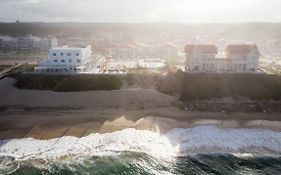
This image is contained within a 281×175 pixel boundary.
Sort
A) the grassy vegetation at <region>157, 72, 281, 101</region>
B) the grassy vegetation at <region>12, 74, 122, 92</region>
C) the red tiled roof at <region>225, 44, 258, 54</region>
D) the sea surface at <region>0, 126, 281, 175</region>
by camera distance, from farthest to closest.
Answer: the red tiled roof at <region>225, 44, 258, 54</region>, the grassy vegetation at <region>12, 74, 122, 92</region>, the grassy vegetation at <region>157, 72, 281, 101</region>, the sea surface at <region>0, 126, 281, 175</region>

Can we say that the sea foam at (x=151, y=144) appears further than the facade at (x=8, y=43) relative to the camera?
No

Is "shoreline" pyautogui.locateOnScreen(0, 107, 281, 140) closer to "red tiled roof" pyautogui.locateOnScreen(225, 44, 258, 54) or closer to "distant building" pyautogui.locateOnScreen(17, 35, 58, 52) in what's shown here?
"red tiled roof" pyautogui.locateOnScreen(225, 44, 258, 54)

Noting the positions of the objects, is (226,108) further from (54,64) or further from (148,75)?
(54,64)

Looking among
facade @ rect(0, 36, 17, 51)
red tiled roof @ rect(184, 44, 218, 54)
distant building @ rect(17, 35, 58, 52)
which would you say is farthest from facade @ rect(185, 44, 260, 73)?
facade @ rect(0, 36, 17, 51)

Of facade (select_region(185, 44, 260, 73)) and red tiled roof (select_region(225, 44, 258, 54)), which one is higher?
red tiled roof (select_region(225, 44, 258, 54))

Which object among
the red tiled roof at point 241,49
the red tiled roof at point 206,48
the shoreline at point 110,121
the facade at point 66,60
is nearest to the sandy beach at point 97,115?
the shoreline at point 110,121

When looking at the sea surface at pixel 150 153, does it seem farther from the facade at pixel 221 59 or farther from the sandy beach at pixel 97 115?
the facade at pixel 221 59

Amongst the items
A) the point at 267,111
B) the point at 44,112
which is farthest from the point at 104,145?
the point at 267,111
